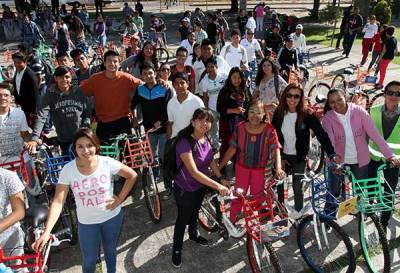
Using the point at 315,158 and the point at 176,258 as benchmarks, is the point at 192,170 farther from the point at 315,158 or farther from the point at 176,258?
the point at 315,158

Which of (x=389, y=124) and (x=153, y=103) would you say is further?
(x=153, y=103)

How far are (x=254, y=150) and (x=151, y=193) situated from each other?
186 centimetres

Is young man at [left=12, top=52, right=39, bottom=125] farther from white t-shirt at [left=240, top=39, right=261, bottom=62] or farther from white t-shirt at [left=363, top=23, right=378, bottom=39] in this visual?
white t-shirt at [left=363, top=23, right=378, bottom=39]

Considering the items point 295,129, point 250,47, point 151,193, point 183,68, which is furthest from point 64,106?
point 250,47

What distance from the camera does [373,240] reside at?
175 inches

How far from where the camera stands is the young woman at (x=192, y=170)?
4207 millimetres

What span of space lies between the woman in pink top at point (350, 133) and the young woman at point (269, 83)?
1.77 meters

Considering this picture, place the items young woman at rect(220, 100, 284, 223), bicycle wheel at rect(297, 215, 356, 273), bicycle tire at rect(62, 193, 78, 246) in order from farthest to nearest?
1. bicycle tire at rect(62, 193, 78, 246)
2. young woman at rect(220, 100, 284, 223)
3. bicycle wheel at rect(297, 215, 356, 273)

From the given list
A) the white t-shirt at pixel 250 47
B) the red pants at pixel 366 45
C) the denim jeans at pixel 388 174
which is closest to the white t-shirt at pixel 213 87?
the denim jeans at pixel 388 174

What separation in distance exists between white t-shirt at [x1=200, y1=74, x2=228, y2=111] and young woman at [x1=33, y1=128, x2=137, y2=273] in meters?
3.19

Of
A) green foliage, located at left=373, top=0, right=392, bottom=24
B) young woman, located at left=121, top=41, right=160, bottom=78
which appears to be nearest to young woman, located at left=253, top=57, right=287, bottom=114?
young woman, located at left=121, top=41, right=160, bottom=78

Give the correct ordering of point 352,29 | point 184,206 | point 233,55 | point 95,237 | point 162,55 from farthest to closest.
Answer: point 162,55 < point 352,29 < point 233,55 < point 184,206 < point 95,237

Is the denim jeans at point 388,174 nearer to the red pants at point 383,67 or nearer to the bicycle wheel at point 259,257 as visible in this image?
the bicycle wheel at point 259,257

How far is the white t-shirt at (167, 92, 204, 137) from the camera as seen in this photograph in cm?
563
